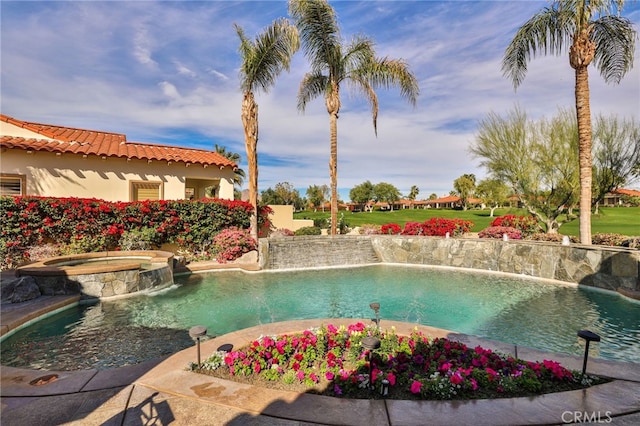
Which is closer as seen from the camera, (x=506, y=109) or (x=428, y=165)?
(x=506, y=109)

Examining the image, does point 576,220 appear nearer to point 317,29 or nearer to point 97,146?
point 317,29

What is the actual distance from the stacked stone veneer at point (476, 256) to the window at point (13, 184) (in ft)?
31.9

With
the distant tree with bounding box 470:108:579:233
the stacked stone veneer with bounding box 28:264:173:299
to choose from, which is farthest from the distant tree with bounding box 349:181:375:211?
the stacked stone veneer with bounding box 28:264:173:299

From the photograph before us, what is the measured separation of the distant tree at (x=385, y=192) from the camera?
68581mm

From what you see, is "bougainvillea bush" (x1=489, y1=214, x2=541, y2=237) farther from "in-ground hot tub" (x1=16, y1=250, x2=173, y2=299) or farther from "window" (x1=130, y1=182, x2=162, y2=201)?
"window" (x1=130, y1=182, x2=162, y2=201)

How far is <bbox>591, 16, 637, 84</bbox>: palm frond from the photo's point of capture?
33.4 feet

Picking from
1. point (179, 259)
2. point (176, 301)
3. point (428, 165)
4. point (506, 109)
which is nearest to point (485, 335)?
point (176, 301)

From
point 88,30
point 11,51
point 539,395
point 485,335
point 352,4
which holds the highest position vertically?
point 352,4

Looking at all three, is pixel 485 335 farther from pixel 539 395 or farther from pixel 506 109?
pixel 506 109

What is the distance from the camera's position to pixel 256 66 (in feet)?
41.8

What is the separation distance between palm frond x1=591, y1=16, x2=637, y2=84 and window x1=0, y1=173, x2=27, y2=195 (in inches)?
852

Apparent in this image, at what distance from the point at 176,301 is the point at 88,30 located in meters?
→ 10.2

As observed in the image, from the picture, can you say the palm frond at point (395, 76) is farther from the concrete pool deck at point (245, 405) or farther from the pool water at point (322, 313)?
the concrete pool deck at point (245, 405)

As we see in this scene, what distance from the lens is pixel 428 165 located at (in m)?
36.8
